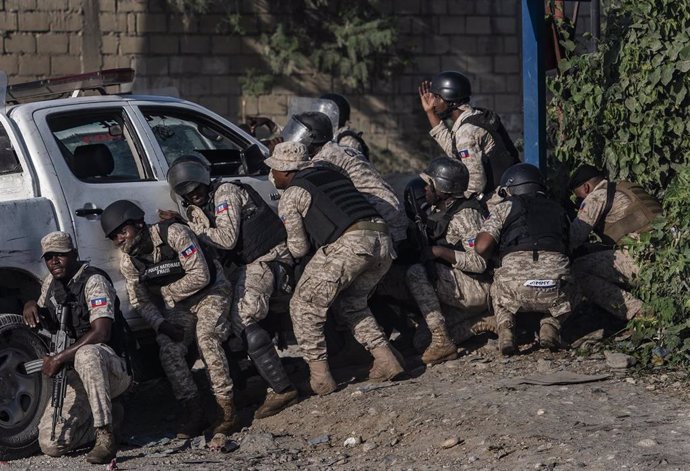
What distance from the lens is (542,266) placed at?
7.91 meters

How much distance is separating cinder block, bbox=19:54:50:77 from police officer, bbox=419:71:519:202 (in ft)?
30.5

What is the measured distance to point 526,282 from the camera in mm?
7926

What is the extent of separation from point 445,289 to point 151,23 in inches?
417

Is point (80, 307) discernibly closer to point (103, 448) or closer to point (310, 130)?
Result: point (103, 448)

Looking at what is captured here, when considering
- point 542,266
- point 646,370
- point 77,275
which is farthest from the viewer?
point 542,266

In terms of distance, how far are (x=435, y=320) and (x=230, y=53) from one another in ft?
36.0

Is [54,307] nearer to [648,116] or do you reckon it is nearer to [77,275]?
[77,275]

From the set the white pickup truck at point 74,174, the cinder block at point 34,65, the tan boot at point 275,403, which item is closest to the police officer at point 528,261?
the tan boot at point 275,403

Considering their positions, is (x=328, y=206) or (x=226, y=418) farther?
(x=328, y=206)

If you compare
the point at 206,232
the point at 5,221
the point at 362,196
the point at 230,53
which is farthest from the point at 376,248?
the point at 230,53

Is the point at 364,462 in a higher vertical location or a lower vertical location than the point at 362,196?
lower

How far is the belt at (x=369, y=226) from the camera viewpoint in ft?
25.0

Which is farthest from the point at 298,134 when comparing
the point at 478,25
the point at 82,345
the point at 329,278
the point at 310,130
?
the point at 478,25

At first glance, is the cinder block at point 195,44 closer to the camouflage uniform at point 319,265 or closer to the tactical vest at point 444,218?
the tactical vest at point 444,218
